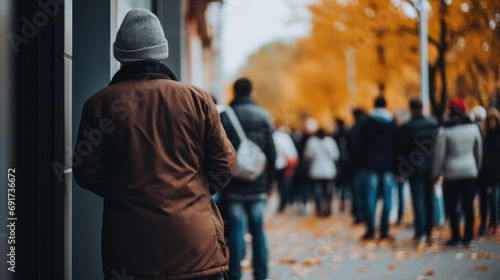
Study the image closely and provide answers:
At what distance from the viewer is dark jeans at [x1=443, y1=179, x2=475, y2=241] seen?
7.31 meters

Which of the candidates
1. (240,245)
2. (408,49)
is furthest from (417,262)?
(408,49)

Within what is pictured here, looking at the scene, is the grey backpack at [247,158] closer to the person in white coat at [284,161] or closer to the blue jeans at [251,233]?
the blue jeans at [251,233]

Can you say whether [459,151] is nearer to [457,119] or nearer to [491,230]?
[457,119]

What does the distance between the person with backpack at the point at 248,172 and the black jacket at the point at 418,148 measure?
9.49 ft

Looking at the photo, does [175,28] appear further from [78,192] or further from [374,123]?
[78,192]

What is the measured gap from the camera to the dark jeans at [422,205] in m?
7.91

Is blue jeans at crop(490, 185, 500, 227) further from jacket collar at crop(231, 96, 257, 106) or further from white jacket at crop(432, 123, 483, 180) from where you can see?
jacket collar at crop(231, 96, 257, 106)

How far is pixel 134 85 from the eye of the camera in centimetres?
288

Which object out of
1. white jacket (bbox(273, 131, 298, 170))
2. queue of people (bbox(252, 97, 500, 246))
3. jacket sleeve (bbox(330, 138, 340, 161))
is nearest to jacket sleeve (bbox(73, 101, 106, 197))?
queue of people (bbox(252, 97, 500, 246))

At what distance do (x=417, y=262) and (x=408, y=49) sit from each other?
5.58m

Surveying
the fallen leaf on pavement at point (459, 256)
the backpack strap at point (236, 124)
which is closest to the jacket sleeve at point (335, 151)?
the fallen leaf on pavement at point (459, 256)

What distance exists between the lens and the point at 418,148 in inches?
306

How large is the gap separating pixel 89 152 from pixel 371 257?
5014 mm

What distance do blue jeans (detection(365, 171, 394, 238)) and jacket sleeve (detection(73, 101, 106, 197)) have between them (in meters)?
6.17
